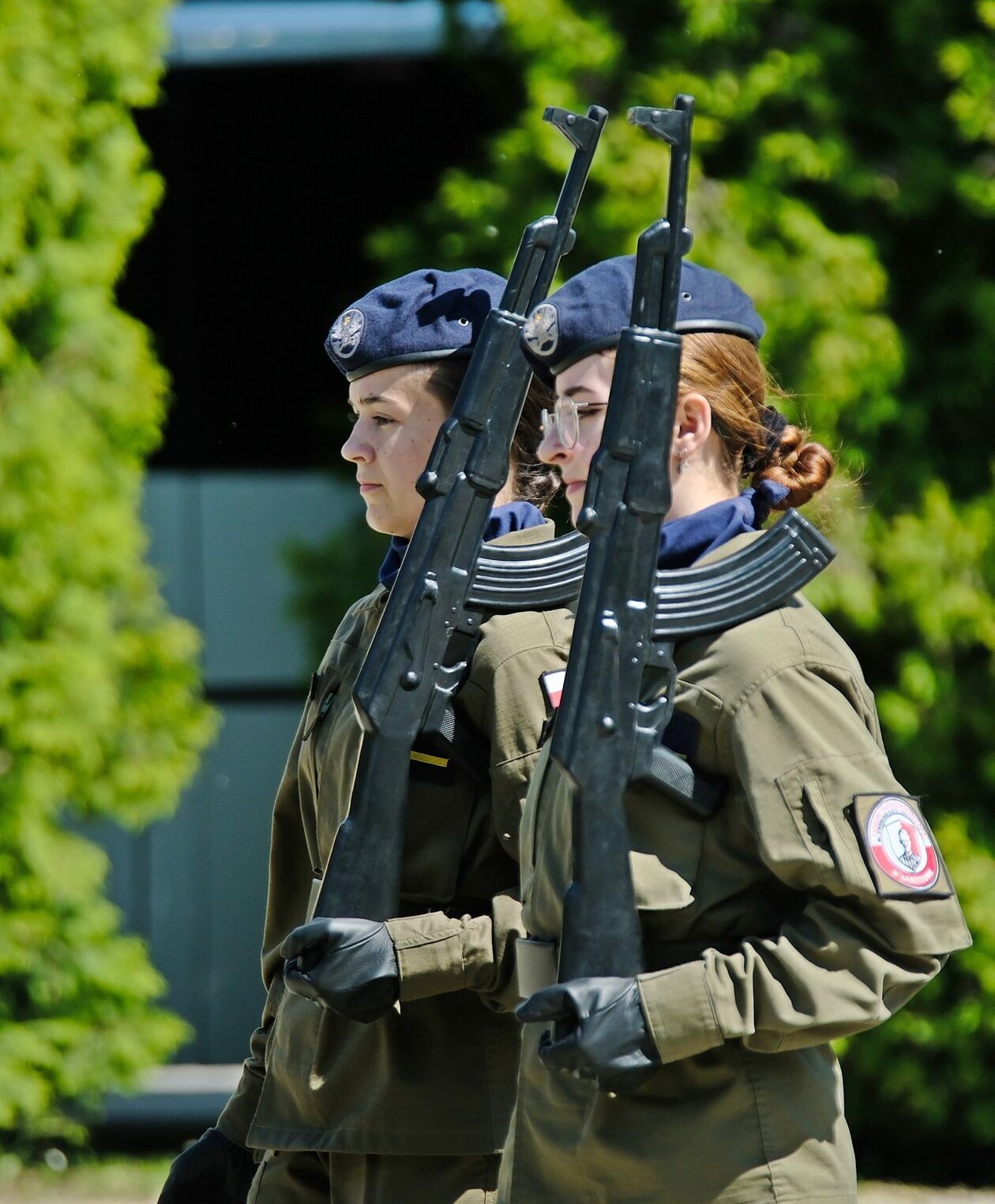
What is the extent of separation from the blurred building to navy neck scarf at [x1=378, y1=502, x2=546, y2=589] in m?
4.00

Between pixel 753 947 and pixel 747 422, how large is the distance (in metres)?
0.64

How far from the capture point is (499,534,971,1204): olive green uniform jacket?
169 cm

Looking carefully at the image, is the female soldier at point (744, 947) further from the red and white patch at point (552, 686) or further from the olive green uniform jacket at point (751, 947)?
the red and white patch at point (552, 686)

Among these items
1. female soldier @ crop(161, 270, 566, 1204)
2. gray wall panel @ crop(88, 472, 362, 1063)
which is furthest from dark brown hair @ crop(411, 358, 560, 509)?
gray wall panel @ crop(88, 472, 362, 1063)

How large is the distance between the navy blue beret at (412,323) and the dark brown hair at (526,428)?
0.03 m

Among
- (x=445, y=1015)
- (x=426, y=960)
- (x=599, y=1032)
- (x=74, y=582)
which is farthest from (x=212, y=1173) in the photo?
(x=74, y=582)

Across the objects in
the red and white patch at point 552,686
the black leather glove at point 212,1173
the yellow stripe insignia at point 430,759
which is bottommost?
the black leather glove at point 212,1173

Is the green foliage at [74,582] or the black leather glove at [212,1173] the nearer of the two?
the black leather glove at [212,1173]

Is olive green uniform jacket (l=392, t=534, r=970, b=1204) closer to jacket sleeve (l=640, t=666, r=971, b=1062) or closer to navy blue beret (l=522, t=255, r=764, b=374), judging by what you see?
jacket sleeve (l=640, t=666, r=971, b=1062)

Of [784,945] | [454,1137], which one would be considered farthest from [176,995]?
[784,945]

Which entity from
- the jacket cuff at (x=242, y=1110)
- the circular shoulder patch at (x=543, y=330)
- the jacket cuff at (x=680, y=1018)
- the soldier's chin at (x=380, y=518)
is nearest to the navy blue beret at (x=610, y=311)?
the circular shoulder patch at (x=543, y=330)

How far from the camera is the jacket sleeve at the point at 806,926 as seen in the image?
65.9 inches

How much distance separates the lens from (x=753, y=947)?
5.64 feet

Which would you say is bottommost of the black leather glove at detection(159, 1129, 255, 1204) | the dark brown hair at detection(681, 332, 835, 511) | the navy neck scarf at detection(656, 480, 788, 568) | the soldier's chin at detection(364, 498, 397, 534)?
the black leather glove at detection(159, 1129, 255, 1204)
